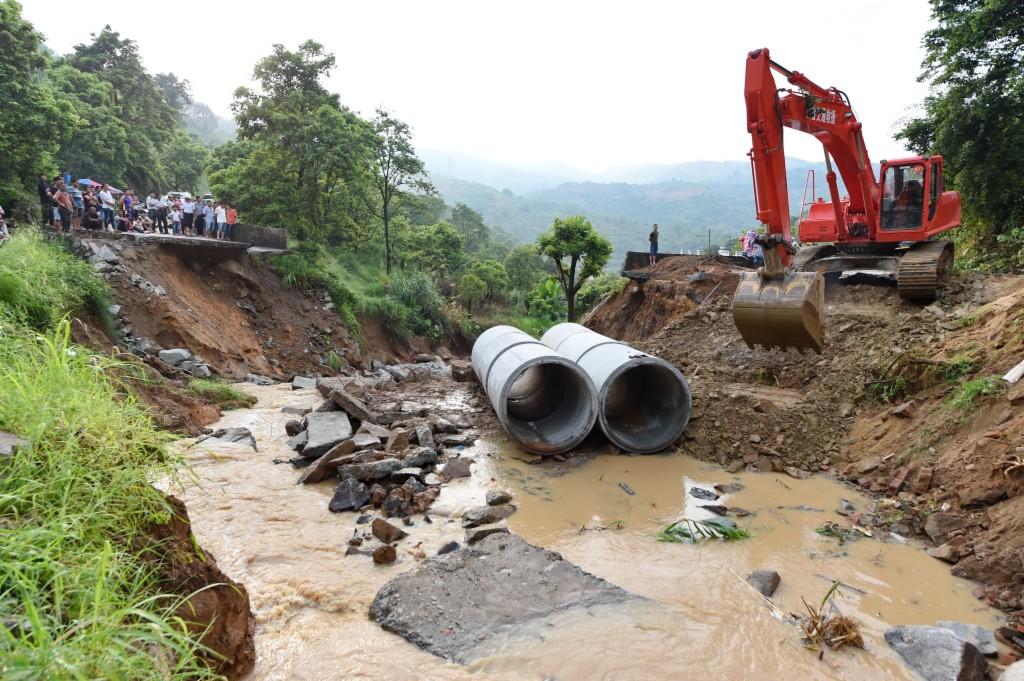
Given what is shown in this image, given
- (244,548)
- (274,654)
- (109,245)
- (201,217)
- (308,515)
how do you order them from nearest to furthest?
(274,654) < (244,548) < (308,515) < (109,245) < (201,217)

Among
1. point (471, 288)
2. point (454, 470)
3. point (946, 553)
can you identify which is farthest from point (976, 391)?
point (471, 288)

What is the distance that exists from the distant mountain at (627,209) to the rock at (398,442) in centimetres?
8306

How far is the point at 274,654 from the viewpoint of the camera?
3736 millimetres

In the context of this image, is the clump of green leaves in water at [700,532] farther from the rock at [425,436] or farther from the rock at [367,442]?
the rock at [367,442]

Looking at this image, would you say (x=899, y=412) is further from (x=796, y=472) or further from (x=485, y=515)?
(x=485, y=515)

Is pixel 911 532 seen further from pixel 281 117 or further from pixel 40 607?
pixel 281 117

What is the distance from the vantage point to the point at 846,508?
20.8 feet

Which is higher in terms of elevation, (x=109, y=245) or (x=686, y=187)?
(x=686, y=187)

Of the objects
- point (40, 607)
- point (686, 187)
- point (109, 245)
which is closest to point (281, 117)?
point (109, 245)

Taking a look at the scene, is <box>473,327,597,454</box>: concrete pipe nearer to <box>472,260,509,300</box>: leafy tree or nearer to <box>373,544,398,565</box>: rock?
<box>373,544,398,565</box>: rock

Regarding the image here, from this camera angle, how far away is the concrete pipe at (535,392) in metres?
8.27

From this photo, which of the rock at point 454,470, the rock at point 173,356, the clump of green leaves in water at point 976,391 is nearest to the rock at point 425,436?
the rock at point 454,470

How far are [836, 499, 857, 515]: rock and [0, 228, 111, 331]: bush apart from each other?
9327mm

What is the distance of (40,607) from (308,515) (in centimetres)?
428
